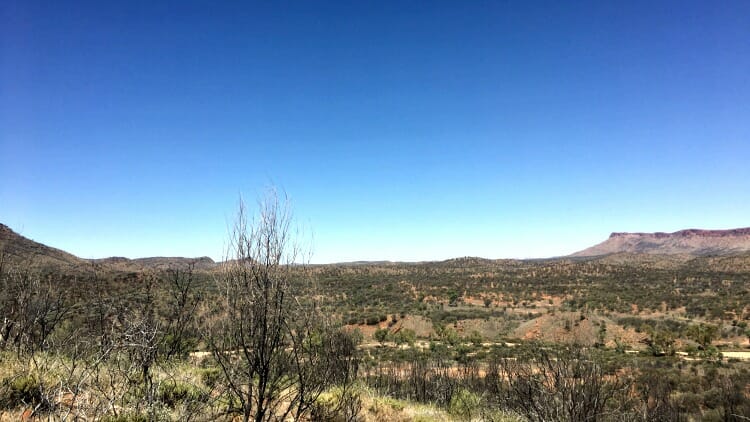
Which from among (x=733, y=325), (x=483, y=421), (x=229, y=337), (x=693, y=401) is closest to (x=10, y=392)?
(x=229, y=337)

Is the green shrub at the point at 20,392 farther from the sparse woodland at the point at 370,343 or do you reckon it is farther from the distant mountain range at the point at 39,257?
the distant mountain range at the point at 39,257

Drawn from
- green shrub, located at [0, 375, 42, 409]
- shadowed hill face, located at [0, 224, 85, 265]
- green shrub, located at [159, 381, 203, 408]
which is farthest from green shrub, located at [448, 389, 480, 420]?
shadowed hill face, located at [0, 224, 85, 265]

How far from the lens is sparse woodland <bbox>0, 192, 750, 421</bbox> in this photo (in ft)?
18.2

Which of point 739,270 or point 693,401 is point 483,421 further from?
point 739,270

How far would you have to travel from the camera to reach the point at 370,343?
125ft

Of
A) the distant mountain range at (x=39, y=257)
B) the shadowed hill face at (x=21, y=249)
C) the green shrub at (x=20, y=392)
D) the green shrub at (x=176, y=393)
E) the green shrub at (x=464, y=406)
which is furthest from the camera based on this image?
the shadowed hill face at (x=21, y=249)

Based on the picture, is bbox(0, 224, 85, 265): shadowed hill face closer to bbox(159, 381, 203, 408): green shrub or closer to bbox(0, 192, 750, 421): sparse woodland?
bbox(0, 192, 750, 421): sparse woodland

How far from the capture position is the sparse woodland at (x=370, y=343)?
556 centimetres

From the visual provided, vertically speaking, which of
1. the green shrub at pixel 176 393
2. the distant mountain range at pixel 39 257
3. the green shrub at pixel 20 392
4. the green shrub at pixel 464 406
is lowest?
the green shrub at pixel 464 406

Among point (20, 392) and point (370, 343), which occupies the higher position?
point (20, 392)

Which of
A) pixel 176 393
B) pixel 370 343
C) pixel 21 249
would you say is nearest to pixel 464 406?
pixel 176 393

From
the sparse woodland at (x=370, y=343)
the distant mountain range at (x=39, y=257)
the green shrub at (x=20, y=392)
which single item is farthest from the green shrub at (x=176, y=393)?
the distant mountain range at (x=39, y=257)

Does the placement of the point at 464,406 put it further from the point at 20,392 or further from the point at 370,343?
the point at 370,343

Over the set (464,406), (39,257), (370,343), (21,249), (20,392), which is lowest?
(370,343)
